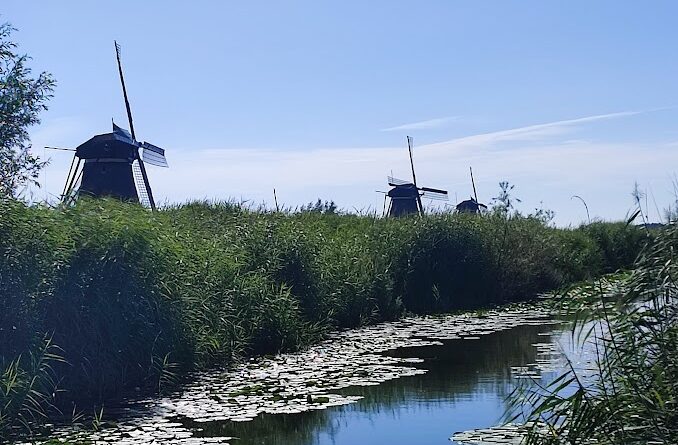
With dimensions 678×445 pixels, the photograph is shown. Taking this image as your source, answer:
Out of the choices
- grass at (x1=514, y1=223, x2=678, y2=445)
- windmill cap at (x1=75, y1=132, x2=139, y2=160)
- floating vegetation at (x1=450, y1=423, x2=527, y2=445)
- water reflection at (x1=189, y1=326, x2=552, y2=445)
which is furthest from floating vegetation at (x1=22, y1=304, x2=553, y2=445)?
windmill cap at (x1=75, y1=132, x2=139, y2=160)

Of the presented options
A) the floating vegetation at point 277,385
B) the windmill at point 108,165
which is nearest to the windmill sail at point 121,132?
the windmill at point 108,165

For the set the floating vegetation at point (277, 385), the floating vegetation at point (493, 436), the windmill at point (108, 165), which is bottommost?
the floating vegetation at point (493, 436)

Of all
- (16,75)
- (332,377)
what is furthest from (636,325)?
(16,75)

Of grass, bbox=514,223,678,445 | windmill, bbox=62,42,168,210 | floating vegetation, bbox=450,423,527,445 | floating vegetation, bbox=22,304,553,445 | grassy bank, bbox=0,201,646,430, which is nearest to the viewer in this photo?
grass, bbox=514,223,678,445

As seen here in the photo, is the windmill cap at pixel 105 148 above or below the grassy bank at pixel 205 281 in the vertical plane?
above

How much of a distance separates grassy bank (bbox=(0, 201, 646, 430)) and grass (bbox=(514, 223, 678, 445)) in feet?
1.32

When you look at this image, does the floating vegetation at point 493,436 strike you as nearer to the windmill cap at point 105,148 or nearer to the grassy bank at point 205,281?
the grassy bank at point 205,281

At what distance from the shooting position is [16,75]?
20453mm

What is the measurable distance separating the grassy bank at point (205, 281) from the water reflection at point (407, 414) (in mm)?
1501

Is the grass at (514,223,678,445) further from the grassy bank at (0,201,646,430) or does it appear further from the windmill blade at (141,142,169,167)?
the windmill blade at (141,142,169,167)

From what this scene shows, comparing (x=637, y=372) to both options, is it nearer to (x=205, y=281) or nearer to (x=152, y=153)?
(x=205, y=281)

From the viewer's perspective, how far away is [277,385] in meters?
9.12

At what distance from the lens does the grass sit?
14.6 ft

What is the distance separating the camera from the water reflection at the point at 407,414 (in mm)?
7238
